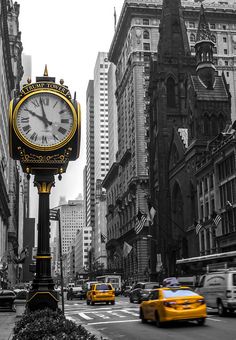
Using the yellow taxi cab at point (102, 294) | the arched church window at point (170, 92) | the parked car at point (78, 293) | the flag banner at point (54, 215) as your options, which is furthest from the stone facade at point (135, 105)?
the flag banner at point (54, 215)

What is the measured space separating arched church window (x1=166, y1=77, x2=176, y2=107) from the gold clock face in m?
80.5

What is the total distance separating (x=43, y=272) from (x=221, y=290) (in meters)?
14.8

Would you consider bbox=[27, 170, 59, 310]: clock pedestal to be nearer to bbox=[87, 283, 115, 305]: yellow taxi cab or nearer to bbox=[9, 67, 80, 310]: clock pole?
bbox=[9, 67, 80, 310]: clock pole

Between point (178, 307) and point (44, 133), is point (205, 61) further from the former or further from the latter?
point (44, 133)

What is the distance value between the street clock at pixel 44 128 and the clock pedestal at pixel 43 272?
829 mm

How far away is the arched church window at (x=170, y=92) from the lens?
3669 inches

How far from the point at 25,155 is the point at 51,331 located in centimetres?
515

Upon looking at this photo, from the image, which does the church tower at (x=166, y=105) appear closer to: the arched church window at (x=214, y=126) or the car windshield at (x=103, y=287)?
the arched church window at (x=214, y=126)

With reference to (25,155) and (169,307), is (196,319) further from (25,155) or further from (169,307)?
(25,155)

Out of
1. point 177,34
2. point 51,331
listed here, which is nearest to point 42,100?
point 51,331

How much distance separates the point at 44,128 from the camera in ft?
43.9

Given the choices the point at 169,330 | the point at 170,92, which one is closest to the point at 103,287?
the point at 169,330

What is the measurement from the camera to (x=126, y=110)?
13412 cm

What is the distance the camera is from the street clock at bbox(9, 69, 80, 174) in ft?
43.4
